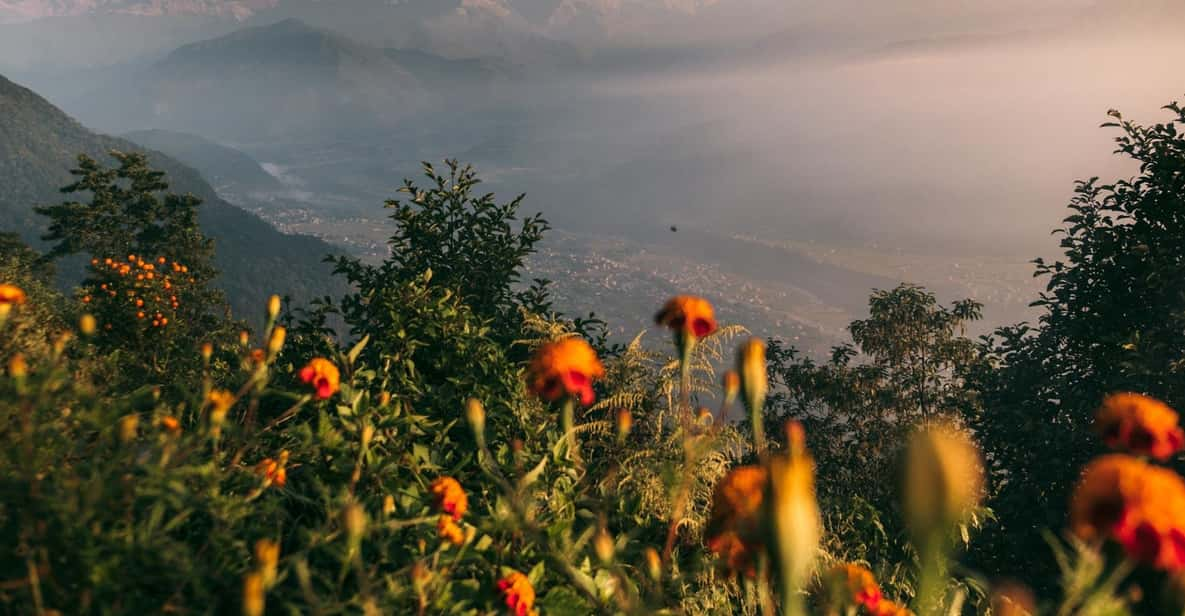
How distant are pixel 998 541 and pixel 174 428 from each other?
30.4 ft

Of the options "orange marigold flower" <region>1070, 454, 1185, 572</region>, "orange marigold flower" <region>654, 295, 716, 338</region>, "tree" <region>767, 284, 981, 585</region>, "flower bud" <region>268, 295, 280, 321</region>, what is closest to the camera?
"orange marigold flower" <region>1070, 454, 1185, 572</region>

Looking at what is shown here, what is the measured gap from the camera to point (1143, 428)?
1650 millimetres

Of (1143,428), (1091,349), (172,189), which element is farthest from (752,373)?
(172,189)

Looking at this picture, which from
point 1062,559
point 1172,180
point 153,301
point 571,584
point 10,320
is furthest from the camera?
point 153,301

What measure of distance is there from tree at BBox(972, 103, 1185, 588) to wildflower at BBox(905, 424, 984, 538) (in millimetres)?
7796

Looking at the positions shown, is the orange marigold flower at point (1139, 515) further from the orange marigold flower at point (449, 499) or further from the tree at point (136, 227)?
the tree at point (136, 227)

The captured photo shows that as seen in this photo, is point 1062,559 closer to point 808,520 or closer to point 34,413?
point 808,520

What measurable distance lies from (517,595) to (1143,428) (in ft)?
5.89

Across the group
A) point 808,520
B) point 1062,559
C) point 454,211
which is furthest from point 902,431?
point 808,520

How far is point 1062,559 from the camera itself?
1.38 metres

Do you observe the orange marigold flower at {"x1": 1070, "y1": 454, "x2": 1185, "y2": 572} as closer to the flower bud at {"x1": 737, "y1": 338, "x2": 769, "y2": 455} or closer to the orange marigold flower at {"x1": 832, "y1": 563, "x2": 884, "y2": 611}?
the orange marigold flower at {"x1": 832, "y1": 563, "x2": 884, "y2": 611}

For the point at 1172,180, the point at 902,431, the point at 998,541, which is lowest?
the point at 998,541

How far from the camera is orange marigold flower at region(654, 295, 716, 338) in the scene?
229 cm

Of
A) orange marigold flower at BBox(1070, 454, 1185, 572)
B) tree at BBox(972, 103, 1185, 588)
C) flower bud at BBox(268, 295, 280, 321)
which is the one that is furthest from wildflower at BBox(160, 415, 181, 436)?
tree at BBox(972, 103, 1185, 588)
